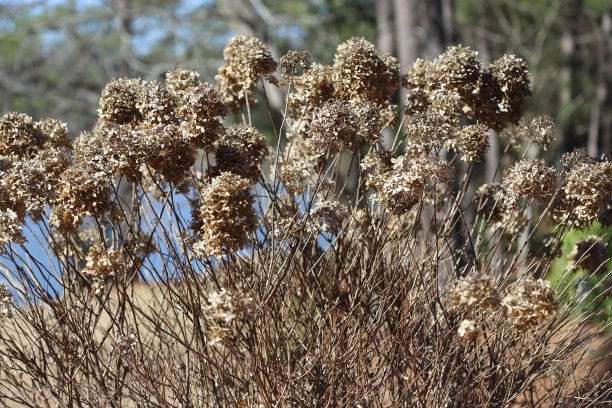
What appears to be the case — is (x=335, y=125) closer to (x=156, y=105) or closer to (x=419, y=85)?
(x=156, y=105)

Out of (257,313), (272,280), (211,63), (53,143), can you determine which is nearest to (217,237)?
(257,313)

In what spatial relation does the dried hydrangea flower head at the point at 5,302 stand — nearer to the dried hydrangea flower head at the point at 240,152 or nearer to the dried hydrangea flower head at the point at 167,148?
the dried hydrangea flower head at the point at 167,148

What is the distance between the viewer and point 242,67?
3.17m

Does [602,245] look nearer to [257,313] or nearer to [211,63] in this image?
[257,313]

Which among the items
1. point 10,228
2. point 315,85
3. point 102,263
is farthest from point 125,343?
point 315,85

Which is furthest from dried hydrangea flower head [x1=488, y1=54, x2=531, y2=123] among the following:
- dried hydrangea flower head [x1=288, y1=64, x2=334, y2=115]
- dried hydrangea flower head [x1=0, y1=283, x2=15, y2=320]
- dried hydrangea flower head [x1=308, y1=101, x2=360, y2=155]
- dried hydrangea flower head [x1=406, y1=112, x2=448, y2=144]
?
dried hydrangea flower head [x1=0, y1=283, x2=15, y2=320]

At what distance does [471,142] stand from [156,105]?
112 cm

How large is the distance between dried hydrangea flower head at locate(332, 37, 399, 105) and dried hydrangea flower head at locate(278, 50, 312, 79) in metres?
0.18

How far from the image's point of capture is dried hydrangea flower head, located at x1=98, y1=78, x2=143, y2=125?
289 cm

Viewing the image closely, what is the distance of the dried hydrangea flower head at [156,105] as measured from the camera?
2762 mm

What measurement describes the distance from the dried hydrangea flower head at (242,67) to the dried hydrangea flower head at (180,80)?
0.13m

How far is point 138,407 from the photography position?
301 cm

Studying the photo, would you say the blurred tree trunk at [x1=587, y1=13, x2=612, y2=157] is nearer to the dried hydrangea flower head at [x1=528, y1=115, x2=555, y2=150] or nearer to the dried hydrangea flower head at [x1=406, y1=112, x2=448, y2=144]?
the dried hydrangea flower head at [x1=528, y1=115, x2=555, y2=150]

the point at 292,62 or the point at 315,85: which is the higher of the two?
the point at 292,62
